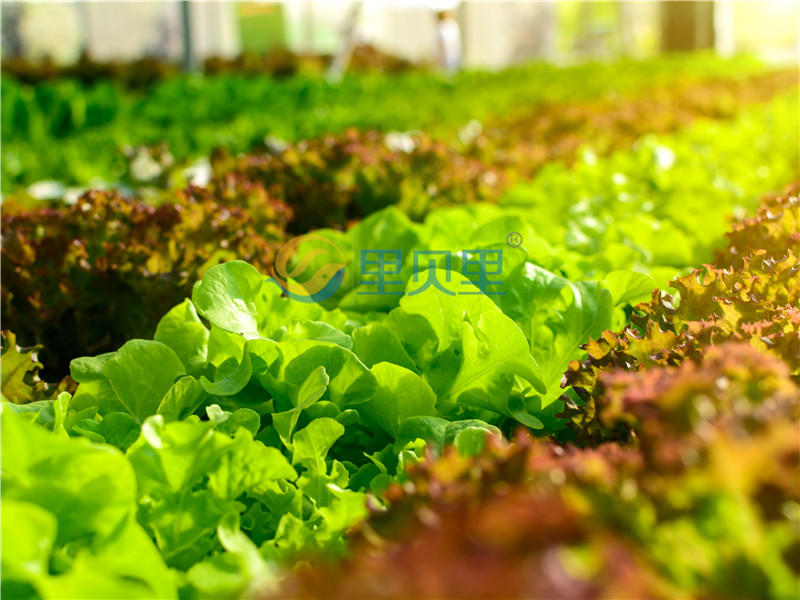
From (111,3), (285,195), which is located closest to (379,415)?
(285,195)

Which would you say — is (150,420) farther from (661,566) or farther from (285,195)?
(285,195)

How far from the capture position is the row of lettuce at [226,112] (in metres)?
4.43

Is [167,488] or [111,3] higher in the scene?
[111,3]

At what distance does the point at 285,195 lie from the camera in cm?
289

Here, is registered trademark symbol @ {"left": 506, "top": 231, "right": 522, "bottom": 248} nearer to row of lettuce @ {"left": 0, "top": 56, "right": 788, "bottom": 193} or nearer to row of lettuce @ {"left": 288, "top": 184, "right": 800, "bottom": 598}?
row of lettuce @ {"left": 288, "top": 184, "right": 800, "bottom": 598}

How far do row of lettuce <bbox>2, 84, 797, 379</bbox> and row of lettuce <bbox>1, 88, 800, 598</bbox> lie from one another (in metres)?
0.01

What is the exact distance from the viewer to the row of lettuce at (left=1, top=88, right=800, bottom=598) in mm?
596

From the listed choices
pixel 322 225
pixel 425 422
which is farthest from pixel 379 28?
pixel 425 422

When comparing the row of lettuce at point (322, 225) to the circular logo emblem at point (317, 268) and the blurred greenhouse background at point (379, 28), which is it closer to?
the circular logo emblem at point (317, 268)

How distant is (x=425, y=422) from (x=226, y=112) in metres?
5.62

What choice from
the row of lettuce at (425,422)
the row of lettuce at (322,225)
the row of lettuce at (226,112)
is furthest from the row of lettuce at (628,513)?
the row of lettuce at (226,112)

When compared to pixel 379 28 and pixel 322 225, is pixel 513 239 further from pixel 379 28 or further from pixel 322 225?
pixel 379 28

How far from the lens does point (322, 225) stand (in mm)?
2809

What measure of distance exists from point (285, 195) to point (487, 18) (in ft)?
81.2
